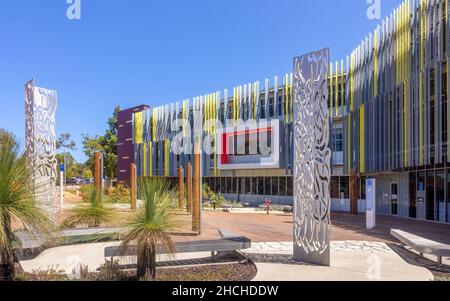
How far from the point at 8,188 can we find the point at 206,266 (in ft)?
13.8

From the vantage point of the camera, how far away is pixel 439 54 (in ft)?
54.5

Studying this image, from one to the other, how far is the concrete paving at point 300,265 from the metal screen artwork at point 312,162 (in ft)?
1.74

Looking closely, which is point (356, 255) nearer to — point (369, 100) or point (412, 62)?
point (412, 62)

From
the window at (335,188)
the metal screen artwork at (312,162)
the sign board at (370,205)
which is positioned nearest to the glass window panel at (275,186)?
the window at (335,188)

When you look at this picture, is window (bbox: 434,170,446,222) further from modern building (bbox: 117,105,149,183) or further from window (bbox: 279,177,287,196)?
modern building (bbox: 117,105,149,183)

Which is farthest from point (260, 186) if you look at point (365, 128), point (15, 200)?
point (15, 200)

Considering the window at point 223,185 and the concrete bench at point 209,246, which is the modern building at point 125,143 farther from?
the concrete bench at point 209,246

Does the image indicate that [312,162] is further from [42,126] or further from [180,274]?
[42,126]

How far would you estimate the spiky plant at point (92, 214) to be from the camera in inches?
427

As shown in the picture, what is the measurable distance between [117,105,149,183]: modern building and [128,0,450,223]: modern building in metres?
5.64

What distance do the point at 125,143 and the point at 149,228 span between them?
142 feet

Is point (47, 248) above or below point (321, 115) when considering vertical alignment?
below

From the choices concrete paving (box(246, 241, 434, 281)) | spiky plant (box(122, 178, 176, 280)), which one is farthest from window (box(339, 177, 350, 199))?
spiky plant (box(122, 178, 176, 280))
